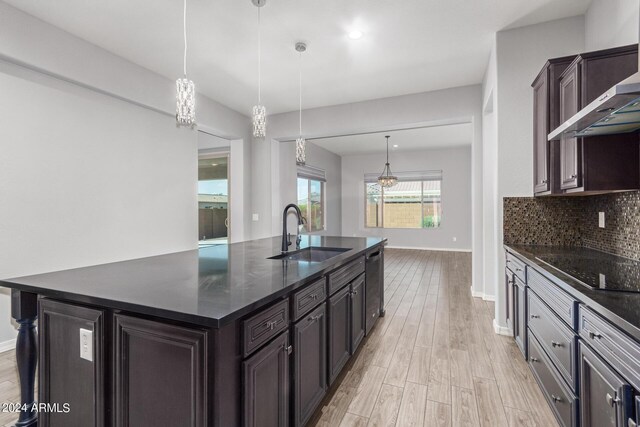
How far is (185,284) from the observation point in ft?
4.57

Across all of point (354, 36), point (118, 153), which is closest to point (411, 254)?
point (354, 36)

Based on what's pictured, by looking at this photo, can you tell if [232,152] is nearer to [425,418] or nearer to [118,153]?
[118,153]

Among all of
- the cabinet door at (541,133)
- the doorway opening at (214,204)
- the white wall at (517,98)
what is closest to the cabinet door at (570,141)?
the cabinet door at (541,133)

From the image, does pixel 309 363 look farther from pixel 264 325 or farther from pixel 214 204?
pixel 214 204

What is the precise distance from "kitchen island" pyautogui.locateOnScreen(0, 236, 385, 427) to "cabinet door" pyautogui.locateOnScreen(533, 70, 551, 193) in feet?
6.47

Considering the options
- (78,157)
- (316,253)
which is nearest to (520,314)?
(316,253)

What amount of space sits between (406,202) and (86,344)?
8.74m

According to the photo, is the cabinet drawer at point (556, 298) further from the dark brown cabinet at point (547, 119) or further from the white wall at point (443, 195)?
the white wall at point (443, 195)

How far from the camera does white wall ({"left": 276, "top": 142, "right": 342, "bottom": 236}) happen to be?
582cm

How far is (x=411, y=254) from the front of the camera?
8055mm

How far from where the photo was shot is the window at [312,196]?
776 cm

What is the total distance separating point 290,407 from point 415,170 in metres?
8.30

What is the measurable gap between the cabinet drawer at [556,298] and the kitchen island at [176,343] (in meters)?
1.18

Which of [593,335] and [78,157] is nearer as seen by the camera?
[593,335]
